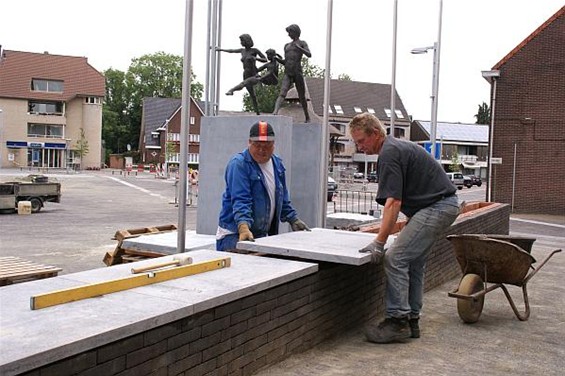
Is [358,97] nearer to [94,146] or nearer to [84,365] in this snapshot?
[94,146]

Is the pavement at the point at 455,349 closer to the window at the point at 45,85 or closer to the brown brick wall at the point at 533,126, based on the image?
the brown brick wall at the point at 533,126

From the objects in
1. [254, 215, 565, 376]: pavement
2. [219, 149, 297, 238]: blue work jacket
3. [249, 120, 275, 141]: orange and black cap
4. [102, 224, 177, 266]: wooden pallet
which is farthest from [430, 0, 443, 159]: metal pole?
[249, 120, 275, 141]: orange and black cap

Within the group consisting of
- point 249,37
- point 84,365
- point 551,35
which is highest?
point 551,35

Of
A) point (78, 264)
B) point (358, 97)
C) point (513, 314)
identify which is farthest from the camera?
point (358, 97)

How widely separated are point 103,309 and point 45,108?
75.5 meters

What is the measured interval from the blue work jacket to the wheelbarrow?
1.84 metres

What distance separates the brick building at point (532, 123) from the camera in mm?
29297

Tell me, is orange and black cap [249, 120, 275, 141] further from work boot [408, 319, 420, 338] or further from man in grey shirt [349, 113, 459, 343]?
work boot [408, 319, 420, 338]

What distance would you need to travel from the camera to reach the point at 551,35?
29.9 metres

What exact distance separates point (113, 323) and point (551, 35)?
102 ft

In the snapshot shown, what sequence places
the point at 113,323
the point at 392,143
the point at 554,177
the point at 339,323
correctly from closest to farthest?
the point at 113,323 < the point at 392,143 < the point at 339,323 < the point at 554,177

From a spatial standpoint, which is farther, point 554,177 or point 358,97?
point 358,97

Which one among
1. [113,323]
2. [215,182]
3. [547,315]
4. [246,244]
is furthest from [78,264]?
[113,323]

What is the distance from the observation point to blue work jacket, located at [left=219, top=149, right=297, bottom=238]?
5.34 metres
